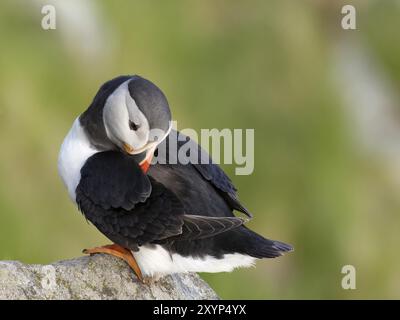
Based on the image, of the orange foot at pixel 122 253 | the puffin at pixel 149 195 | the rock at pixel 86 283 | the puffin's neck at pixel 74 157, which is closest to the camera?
the rock at pixel 86 283

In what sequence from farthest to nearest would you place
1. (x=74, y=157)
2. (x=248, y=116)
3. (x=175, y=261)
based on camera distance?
(x=248, y=116) < (x=74, y=157) < (x=175, y=261)

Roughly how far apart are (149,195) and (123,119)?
48 cm

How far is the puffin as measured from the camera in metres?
4.84

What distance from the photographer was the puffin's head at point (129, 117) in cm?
494

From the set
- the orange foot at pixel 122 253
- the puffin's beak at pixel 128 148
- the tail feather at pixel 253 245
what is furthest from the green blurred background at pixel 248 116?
the tail feather at pixel 253 245

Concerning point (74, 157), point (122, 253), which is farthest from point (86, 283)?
point (74, 157)

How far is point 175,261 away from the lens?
5008mm

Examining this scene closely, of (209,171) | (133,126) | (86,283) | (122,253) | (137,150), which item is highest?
(133,126)

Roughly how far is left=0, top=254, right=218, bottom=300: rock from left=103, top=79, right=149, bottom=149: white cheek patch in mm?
664

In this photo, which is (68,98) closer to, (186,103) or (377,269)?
(186,103)

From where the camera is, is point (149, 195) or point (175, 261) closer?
point (149, 195)

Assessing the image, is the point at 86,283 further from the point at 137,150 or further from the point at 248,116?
the point at 248,116

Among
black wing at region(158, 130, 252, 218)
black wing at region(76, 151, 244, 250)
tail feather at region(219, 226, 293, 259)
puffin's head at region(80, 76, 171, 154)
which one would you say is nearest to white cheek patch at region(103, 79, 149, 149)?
puffin's head at region(80, 76, 171, 154)

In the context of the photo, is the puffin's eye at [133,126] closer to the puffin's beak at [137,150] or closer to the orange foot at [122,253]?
the puffin's beak at [137,150]
